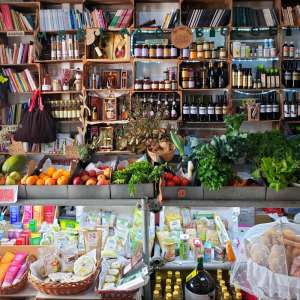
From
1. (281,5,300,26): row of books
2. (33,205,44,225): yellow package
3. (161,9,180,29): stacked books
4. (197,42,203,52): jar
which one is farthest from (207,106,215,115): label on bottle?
(33,205,44,225): yellow package

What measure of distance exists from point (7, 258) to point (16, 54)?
353 cm

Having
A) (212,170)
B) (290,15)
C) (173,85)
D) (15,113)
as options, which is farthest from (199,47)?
(212,170)

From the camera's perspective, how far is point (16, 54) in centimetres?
546

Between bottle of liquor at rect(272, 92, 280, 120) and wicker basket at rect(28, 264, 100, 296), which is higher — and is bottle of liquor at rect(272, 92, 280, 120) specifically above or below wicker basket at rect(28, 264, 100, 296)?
above

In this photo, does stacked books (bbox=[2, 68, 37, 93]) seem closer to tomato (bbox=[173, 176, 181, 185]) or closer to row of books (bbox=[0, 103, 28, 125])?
row of books (bbox=[0, 103, 28, 125])

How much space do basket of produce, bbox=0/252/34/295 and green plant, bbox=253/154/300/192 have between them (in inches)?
53.7

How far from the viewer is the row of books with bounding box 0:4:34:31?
5359 mm

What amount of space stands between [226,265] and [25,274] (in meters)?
1.13

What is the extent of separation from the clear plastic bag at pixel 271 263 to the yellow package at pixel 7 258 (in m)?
1.25

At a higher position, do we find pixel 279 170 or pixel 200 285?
pixel 279 170

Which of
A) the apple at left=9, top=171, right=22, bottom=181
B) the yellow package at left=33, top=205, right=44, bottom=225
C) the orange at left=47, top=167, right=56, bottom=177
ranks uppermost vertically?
the orange at left=47, top=167, right=56, bottom=177

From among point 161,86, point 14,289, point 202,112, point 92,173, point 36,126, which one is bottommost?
point 14,289

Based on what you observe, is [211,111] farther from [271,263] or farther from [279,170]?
[271,263]

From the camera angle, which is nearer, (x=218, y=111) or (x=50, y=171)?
(x=50, y=171)
